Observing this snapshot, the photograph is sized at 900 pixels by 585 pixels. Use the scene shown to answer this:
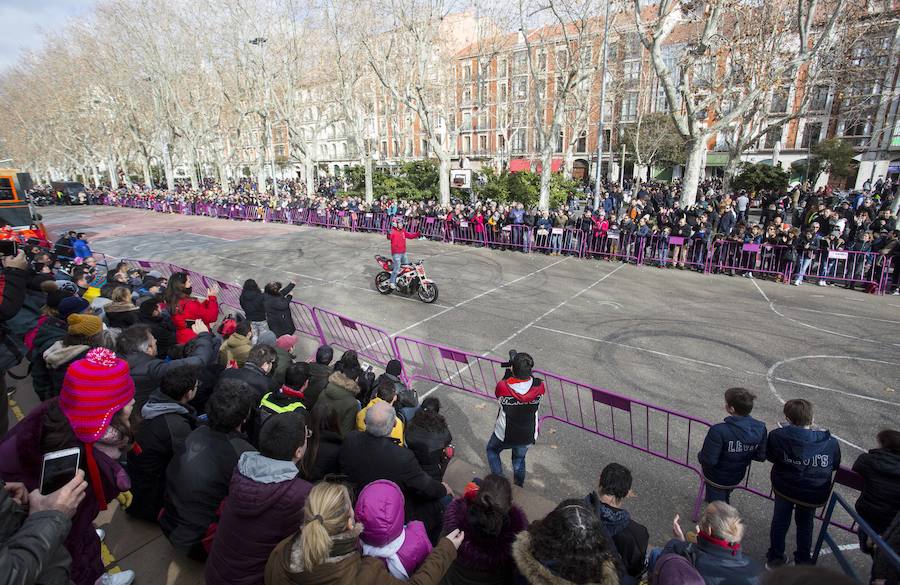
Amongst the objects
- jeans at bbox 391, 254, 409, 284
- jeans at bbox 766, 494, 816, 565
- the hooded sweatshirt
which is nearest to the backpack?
the hooded sweatshirt

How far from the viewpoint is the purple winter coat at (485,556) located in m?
2.29

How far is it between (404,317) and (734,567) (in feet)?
27.1

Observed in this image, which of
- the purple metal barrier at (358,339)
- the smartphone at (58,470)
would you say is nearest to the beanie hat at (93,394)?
the smartphone at (58,470)

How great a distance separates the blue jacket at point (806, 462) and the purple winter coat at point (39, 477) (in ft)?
16.1

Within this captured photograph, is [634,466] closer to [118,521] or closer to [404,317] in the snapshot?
[118,521]

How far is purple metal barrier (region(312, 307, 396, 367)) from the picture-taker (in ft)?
26.4

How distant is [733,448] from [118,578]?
4.79 metres

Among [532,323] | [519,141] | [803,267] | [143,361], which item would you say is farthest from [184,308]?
[519,141]

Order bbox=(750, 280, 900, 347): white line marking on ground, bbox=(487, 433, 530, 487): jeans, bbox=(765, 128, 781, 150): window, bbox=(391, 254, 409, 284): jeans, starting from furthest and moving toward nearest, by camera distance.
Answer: bbox=(765, 128, 781, 150): window, bbox=(391, 254, 409, 284): jeans, bbox=(750, 280, 900, 347): white line marking on ground, bbox=(487, 433, 530, 487): jeans

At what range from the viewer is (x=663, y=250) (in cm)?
1434

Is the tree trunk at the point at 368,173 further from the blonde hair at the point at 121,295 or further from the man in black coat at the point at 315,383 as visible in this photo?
the man in black coat at the point at 315,383

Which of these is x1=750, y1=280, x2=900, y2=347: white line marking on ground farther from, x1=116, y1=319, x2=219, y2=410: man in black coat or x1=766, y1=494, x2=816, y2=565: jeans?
x1=116, y1=319, x2=219, y2=410: man in black coat

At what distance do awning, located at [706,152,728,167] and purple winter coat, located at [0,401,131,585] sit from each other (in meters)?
48.9

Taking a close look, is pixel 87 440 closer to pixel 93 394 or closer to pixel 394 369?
pixel 93 394
